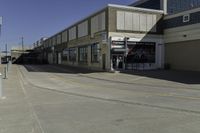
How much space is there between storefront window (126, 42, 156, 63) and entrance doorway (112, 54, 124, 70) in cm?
89

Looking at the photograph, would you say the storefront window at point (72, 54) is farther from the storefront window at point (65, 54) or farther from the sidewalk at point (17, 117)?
the sidewalk at point (17, 117)

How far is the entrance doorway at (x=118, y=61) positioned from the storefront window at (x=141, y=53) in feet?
2.91

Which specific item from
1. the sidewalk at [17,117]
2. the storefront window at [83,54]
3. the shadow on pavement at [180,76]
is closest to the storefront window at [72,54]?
the storefront window at [83,54]

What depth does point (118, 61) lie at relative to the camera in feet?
125

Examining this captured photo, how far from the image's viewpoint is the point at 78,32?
52.7m

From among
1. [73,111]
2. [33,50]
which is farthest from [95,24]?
[33,50]

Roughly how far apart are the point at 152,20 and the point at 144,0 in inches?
352

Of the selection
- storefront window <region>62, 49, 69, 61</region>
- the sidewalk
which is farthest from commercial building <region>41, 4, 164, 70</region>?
the sidewalk

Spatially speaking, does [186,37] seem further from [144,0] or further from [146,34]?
[144,0]

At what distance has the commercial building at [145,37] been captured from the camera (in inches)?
1403

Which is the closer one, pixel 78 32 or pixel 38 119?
pixel 38 119

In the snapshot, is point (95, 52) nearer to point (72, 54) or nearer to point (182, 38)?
point (182, 38)

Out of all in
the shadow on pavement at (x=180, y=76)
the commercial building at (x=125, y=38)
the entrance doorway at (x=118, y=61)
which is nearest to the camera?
the shadow on pavement at (x=180, y=76)

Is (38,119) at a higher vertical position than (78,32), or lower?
lower
